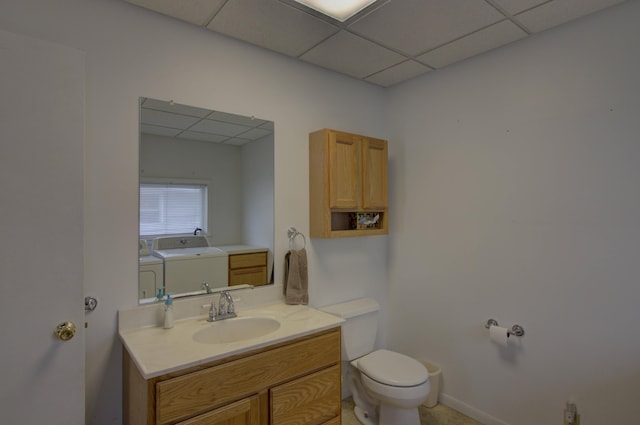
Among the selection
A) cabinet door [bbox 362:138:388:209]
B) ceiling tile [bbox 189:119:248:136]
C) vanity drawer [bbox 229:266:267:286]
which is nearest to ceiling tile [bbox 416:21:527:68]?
cabinet door [bbox 362:138:388:209]

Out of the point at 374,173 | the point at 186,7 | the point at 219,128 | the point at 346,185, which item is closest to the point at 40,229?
the point at 219,128

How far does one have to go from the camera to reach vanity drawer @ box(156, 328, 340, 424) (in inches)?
50.7

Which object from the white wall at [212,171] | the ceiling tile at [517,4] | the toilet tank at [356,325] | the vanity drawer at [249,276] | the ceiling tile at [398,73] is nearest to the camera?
the ceiling tile at [517,4]

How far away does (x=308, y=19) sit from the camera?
5.93ft

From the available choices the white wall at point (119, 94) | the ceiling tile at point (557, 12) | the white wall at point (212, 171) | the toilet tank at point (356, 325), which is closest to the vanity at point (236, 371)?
the white wall at point (119, 94)

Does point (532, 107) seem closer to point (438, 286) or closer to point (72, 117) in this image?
point (438, 286)

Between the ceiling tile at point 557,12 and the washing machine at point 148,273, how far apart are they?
2319mm

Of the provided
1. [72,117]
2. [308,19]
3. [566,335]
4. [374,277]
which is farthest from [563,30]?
[72,117]

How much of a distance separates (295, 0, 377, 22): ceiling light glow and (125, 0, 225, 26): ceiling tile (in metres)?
0.45

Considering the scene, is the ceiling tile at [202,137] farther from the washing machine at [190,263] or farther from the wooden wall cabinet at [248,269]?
the wooden wall cabinet at [248,269]

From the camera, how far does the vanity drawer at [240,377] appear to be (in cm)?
129

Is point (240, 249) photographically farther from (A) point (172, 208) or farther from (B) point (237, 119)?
(B) point (237, 119)

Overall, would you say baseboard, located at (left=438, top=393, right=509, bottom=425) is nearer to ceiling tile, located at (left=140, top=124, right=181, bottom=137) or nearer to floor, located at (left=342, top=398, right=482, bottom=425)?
floor, located at (left=342, top=398, right=482, bottom=425)

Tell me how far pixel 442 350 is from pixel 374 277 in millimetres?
725
